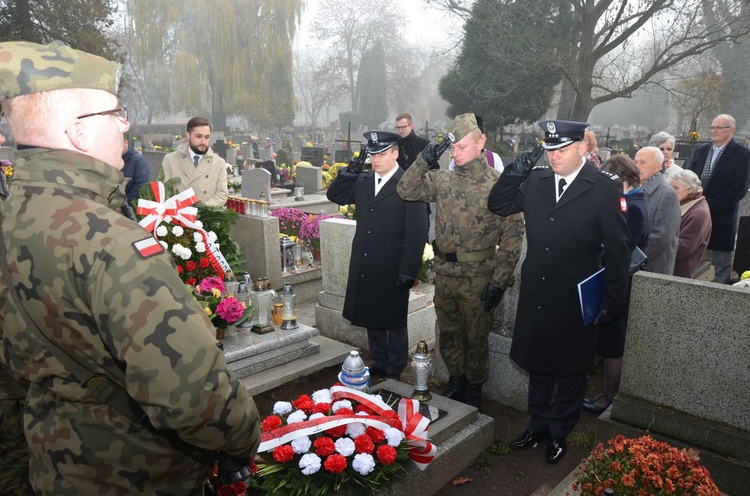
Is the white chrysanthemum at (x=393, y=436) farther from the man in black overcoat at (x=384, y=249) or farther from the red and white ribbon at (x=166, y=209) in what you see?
the red and white ribbon at (x=166, y=209)

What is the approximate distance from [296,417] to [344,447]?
40 cm

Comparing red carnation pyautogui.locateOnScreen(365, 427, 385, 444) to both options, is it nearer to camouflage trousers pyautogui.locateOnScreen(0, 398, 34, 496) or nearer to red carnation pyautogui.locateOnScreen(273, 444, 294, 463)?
red carnation pyautogui.locateOnScreen(273, 444, 294, 463)

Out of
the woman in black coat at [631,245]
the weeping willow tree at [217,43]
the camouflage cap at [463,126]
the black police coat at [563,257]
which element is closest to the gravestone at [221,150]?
the weeping willow tree at [217,43]

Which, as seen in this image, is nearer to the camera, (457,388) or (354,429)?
(354,429)

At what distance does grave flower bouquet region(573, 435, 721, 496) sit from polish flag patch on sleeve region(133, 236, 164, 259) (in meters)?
2.32

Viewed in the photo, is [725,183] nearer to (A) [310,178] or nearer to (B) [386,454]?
(B) [386,454]

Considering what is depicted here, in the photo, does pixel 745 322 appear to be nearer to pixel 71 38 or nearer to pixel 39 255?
pixel 39 255

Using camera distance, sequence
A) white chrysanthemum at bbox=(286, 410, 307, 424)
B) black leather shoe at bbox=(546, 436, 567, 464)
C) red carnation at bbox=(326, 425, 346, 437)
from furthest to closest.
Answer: black leather shoe at bbox=(546, 436, 567, 464)
white chrysanthemum at bbox=(286, 410, 307, 424)
red carnation at bbox=(326, 425, 346, 437)

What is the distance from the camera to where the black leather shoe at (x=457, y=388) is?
468 centimetres

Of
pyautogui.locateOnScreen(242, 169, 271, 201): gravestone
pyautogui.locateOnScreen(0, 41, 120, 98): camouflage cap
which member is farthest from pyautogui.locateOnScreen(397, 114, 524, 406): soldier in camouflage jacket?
pyautogui.locateOnScreen(242, 169, 271, 201): gravestone

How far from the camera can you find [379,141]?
4.77m

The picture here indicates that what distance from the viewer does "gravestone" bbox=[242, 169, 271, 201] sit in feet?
33.0

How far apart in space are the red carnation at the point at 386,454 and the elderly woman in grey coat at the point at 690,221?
12.1ft

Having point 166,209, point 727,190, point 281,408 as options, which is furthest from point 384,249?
point 727,190
